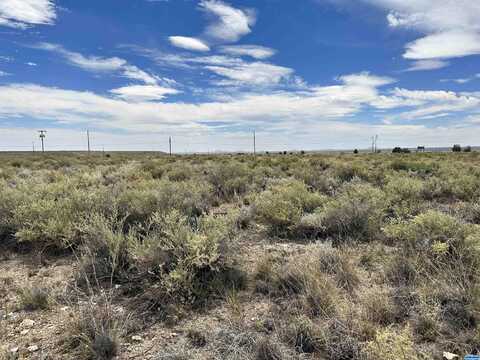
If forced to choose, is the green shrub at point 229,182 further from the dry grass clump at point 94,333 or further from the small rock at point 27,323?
the small rock at point 27,323

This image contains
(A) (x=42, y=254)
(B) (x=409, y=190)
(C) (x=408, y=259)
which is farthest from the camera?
(B) (x=409, y=190)

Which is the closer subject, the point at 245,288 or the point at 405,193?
the point at 245,288

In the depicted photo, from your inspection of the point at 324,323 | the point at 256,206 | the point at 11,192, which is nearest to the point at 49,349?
the point at 324,323

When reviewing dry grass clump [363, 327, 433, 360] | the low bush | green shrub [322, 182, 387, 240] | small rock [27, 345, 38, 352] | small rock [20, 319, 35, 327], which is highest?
green shrub [322, 182, 387, 240]

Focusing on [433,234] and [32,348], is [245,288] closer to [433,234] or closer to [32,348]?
[32,348]

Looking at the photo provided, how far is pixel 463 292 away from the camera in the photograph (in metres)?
2.97

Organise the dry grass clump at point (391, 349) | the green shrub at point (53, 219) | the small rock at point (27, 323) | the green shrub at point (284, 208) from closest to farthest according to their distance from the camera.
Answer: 1. the dry grass clump at point (391, 349)
2. the small rock at point (27, 323)
3. the green shrub at point (53, 219)
4. the green shrub at point (284, 208)

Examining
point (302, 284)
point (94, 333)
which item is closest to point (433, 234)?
point (302, 284)

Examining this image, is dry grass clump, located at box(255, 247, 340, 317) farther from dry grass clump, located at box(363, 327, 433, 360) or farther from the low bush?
the low bush

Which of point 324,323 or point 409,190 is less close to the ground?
point 409,190

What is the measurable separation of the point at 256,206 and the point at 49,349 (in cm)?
442

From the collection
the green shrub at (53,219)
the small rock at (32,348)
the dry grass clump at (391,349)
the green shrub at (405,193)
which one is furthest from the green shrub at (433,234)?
the green shrub at (53,219)

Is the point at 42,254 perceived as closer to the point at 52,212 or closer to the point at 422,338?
the point at 52,212

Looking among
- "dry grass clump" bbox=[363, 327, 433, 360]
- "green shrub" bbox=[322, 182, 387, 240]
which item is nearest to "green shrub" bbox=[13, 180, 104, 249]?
"dry grass clump" bbox=[363, 327, 433, 360]
